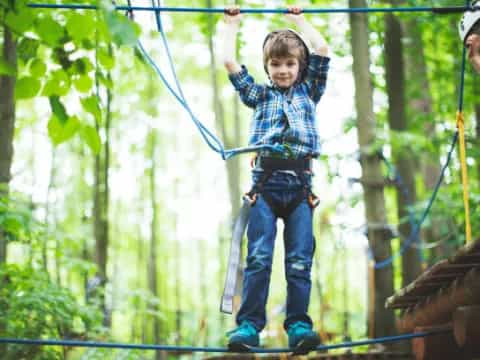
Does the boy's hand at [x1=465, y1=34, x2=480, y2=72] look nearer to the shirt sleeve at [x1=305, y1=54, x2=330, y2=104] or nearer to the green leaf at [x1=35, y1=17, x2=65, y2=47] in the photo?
the shirt sleeve at [x1=305, y1=54, x2=330, y2=104]

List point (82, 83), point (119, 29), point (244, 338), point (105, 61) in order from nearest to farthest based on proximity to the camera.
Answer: point (119, 29)
point (82, 83)
point (105, 61)
point (244, 338)

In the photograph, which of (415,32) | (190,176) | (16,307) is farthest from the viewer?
(190,176)

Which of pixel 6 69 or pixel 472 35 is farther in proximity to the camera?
pixel 472 35

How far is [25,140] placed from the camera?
13297 millimetres

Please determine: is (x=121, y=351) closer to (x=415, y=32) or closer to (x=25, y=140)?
(x=415, y=32)

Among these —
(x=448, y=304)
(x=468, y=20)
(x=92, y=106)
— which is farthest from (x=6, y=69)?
(x=448, y=304)

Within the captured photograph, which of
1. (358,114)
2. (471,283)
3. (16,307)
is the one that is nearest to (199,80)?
(358,114)

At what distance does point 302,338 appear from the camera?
2.74m

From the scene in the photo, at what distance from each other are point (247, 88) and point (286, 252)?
2.69 ft

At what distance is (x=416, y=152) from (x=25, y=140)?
9.53 meters

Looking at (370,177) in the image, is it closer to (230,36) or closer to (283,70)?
(283,70)

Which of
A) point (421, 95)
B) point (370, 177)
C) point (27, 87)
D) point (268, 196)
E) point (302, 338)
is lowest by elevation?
point (302, 338)

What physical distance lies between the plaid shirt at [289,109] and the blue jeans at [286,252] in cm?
17

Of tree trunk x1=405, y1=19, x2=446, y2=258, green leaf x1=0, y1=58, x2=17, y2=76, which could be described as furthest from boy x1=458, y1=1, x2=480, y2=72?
tree trunk x1=405, y1=19, x2=446, y2=258
